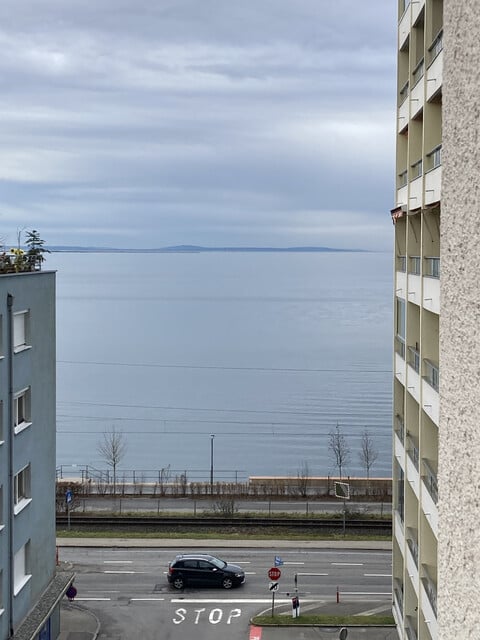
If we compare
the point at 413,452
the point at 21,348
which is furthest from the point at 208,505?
the point at 413,452

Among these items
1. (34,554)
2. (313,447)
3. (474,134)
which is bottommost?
(313,447)

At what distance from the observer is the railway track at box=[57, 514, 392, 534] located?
40.5 m

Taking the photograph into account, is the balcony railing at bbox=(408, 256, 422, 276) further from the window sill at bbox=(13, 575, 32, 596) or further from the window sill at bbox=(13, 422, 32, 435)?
the window sill at bbox=(13, 575, 32, 596)

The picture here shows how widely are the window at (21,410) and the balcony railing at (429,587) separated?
10.3 m

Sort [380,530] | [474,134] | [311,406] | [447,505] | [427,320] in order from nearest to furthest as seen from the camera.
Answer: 1. [474,134]
2. [447,505]
3. [427,320]
4. [380,530]
5. [311,406]

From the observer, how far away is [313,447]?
79.9 meters

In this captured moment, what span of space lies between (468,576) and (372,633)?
24.9 m

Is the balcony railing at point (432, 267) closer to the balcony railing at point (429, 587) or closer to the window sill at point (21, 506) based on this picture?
the balcony railing at point (429, 587)

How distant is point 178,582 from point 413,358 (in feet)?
52.4

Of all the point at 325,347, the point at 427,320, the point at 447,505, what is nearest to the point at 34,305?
the point at 427,320

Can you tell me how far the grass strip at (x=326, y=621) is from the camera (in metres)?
27.2

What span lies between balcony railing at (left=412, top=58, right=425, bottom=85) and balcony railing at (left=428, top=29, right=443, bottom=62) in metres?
0.70

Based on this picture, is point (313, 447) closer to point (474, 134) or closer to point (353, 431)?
point (353, 431)

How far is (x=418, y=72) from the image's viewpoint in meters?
18.1
